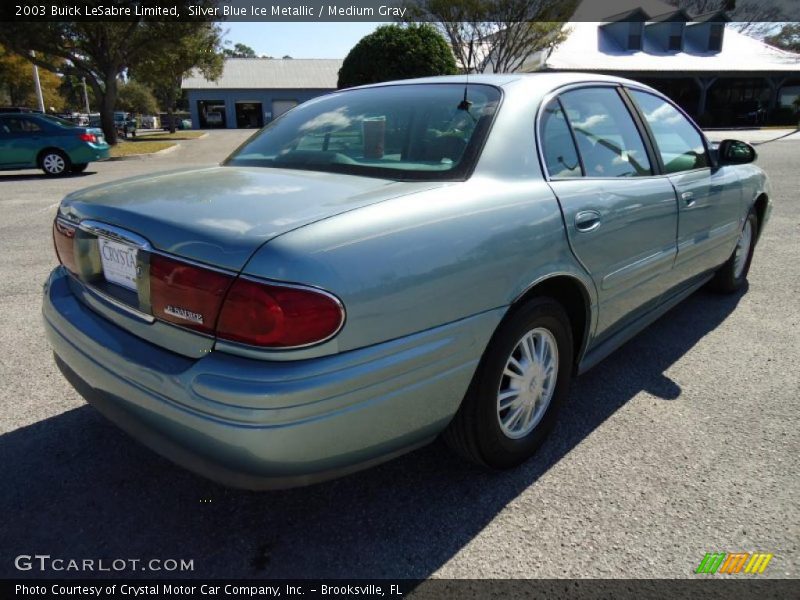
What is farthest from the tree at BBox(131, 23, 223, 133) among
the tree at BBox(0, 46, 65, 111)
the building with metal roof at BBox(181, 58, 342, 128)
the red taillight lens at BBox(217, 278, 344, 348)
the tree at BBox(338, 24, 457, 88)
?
the red taillight lens at BBox(217, 278, 344, 348)

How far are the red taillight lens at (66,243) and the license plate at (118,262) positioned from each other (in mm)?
267

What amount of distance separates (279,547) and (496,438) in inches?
34.3

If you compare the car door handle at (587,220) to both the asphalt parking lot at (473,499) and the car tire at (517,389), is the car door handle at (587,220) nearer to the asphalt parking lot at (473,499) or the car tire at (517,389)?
the car tire at (517,389)

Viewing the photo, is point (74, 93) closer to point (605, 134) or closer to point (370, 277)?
point (605, 134)

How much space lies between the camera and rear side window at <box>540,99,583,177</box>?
2.42 m

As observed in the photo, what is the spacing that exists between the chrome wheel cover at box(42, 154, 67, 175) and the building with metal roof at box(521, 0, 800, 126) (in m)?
26.9

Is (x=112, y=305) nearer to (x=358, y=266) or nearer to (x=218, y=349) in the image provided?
(x=218, y=349)

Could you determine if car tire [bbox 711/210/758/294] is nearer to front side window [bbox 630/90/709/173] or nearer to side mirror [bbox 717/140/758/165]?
side mirror [bbox 717/140/758/165]

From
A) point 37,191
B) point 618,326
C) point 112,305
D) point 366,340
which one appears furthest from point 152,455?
point 37,191

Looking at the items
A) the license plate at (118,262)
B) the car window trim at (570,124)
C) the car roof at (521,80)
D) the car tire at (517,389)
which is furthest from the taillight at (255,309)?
the car roof at (521,80)

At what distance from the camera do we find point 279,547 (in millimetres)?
2002

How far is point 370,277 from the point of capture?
1656 millimetres

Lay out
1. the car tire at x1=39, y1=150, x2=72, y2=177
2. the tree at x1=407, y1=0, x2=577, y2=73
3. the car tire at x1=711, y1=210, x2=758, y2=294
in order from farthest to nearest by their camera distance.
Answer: the tree at x1=407, y1=0, x2=577, y2=73, the car tire at x1=39, y1=150, x2=72, y2=177, the car tire at x1=711, y1=210, x2=758, y2=294

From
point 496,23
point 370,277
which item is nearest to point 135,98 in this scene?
point 496,23
